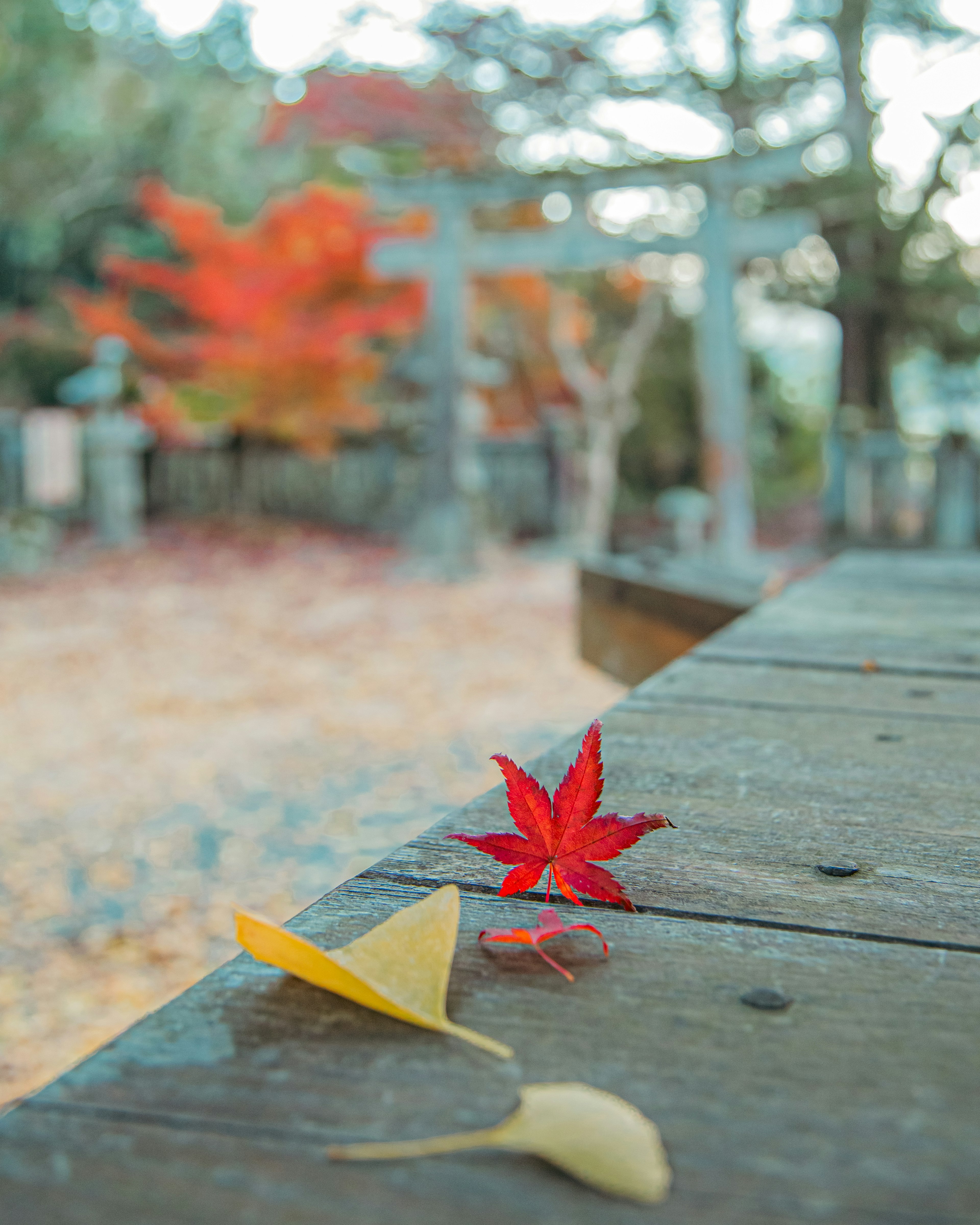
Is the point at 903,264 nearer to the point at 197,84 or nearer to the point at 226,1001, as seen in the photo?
the point at 197,84

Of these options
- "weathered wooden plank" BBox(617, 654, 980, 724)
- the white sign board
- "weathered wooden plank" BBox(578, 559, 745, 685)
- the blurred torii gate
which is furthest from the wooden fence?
"weathered wooden plank" BBox(617, 654, 980, 724)

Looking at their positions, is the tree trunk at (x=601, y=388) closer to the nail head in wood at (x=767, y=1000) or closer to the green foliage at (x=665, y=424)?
the green foliage at (x=665, y=424)

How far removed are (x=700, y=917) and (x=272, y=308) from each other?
9.28 meters

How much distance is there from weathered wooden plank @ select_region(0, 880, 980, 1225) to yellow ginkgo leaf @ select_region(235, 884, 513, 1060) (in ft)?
0.03

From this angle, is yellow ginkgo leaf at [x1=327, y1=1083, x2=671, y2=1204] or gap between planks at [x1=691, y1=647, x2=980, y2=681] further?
gap between planks at [x1=691, y1=647, x2=980, y2=681]

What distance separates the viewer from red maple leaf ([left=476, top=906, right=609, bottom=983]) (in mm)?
580

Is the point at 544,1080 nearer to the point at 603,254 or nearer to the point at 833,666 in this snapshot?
the point at 833,666

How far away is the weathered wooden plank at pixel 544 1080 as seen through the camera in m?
0.39

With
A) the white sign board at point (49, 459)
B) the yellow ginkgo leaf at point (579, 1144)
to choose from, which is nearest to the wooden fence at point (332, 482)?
the white sign board at point (49, 459)

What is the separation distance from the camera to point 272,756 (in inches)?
172

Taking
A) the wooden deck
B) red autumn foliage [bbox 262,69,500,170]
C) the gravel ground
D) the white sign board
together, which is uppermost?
red autumn foliage [bbox 262,69,500,170]

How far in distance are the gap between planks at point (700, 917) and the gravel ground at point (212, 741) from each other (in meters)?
1.75

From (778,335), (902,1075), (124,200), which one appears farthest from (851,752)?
(778,335)

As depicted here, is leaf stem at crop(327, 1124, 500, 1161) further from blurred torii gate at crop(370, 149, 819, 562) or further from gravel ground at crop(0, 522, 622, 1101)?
blurred torii gate at crop(370, 149, 819, 562)
